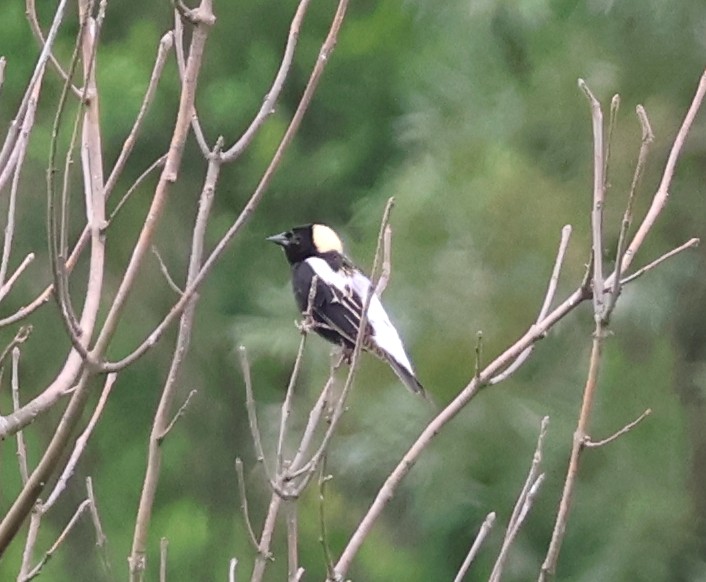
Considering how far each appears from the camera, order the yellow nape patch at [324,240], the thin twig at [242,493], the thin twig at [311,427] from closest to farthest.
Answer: the thin twig at [242,493]
the thin twig at [311,427]
the yellow nape patch at [324,240]

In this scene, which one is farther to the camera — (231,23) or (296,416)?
(231,23)

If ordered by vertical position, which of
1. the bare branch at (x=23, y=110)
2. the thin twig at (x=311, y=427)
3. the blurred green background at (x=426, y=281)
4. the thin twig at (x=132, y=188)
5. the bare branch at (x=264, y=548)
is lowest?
the blurred green background at (x=426, y=281)

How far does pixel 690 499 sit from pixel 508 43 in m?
1.71

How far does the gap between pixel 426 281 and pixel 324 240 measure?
1032mm

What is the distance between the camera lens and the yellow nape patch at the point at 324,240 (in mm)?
3518

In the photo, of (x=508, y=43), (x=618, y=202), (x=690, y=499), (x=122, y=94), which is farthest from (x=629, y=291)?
(x=122, y=94)

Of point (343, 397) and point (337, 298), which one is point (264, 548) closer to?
point (343, 397)

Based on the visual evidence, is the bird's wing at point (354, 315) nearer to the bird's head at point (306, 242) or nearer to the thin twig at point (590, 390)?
the bird's head at point (306, 242)

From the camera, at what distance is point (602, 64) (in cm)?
429

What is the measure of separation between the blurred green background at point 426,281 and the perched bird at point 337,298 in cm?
93

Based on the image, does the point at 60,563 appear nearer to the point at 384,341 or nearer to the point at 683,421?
the point at 683,421

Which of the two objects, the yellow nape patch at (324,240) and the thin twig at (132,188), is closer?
the thin twig at (132,188)

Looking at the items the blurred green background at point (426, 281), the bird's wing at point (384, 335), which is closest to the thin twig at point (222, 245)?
the bird's wing at point (384, 335)

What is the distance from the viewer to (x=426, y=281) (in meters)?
4.55
